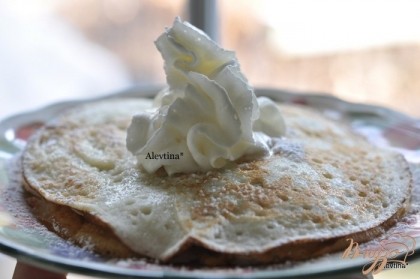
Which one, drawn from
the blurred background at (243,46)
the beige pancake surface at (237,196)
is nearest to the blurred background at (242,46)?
the blurred background at (243,46)

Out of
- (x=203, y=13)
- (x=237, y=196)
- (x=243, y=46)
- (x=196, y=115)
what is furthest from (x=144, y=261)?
(x=243, y=46)

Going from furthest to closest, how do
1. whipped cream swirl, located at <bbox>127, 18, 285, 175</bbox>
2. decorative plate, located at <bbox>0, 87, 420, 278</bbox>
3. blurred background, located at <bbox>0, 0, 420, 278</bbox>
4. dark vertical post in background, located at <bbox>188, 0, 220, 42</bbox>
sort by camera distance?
blurred background, located at <bbox>0, 0, 420, 278</bbox> → dark vertical post in background, located at <bbox>188, 0, 220, 42</bbox> → whipped cream swirl, located at <bbox>127, 18, 285, 175</bbox> → decorative plate, located at <bbox>0, 87, 420, 278</bbox>

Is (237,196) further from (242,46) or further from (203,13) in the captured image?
(242,46)

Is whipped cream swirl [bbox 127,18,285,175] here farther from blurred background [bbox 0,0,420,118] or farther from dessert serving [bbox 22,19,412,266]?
blurred background [bbox 0,0,420,118]

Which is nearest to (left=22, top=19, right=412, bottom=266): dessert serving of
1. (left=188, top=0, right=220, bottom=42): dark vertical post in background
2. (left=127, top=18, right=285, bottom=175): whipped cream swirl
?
(left=127, top=18, right=285, bottom=175): whipped cream swirl

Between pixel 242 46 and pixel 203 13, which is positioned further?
pixel 242 46
